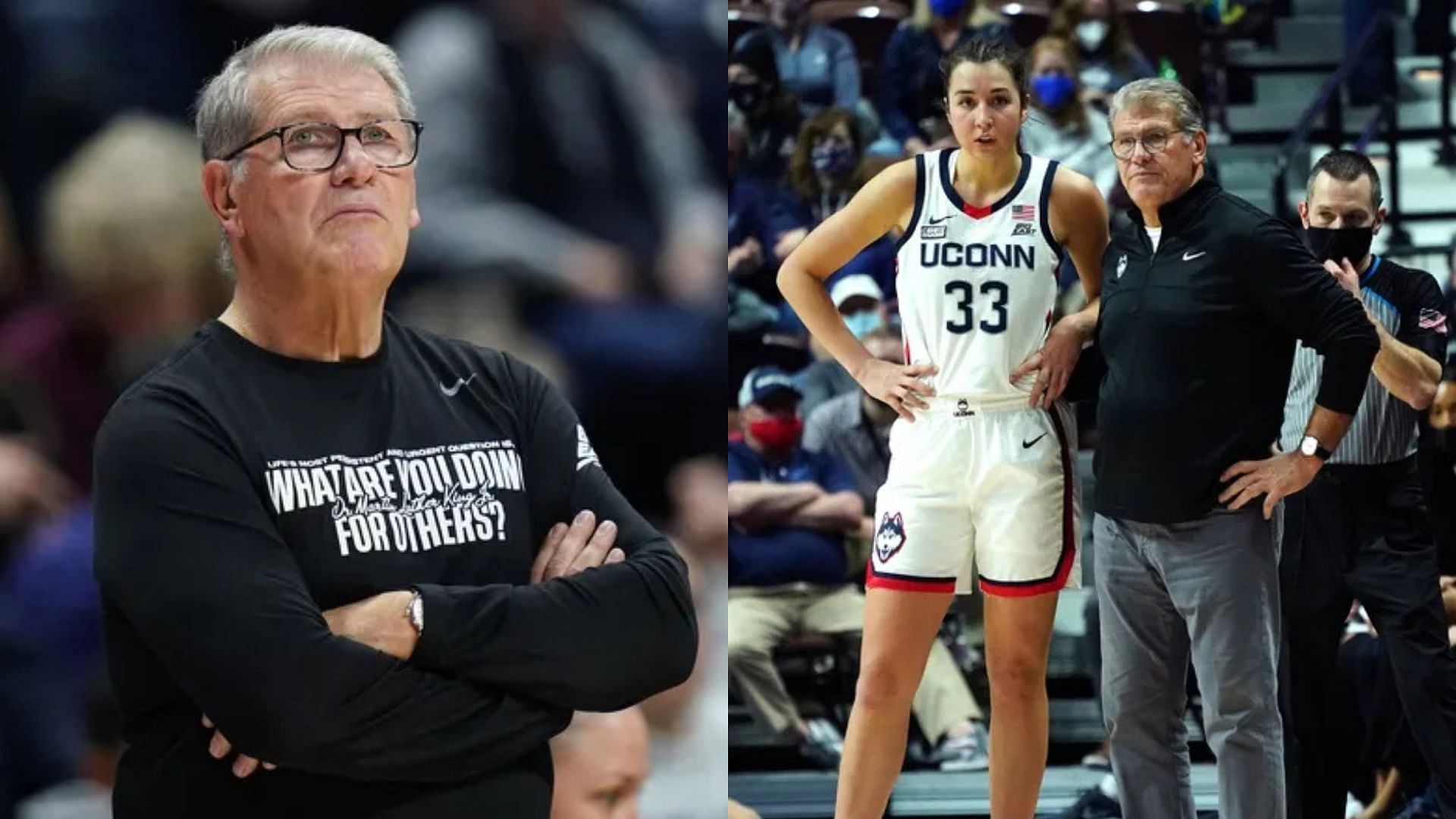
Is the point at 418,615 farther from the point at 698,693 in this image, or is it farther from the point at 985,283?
the point at 985,283

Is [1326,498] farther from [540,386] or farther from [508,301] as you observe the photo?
[540,386]

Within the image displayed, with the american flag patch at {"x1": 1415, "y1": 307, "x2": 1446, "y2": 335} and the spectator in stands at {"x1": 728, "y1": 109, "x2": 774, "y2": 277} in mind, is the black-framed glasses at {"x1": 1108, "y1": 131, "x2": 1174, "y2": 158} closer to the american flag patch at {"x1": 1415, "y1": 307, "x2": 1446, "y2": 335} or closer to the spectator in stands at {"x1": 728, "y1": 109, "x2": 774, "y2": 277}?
the american flag patch at {"x1": 1415, "y1": 307, "x2": 1446, "y2": 335}

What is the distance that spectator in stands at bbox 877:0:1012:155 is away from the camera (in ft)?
22.5

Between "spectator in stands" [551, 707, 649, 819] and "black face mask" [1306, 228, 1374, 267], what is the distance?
187cm

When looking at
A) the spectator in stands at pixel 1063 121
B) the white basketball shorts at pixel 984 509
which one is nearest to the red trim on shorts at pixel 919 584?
the white basketball shorts at pixel 984 509

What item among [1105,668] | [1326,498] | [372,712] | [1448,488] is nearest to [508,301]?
[1105,668]

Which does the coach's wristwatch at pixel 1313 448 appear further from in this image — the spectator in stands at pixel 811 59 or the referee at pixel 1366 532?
the spectator in stands at pixel 811 59

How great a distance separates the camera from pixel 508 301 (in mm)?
3273

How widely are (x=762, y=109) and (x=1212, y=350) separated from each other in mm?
3685

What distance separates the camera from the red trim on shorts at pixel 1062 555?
336cm

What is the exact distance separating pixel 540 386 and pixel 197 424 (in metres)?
0.44

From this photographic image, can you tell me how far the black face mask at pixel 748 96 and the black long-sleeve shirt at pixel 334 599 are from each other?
4.86 m

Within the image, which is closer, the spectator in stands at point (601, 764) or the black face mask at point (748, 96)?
the spectator in stands at point (601, 764)

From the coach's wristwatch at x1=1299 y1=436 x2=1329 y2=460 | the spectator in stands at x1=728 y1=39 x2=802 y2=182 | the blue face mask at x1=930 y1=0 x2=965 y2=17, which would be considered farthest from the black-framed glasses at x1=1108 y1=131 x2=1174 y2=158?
the blue face mask at x1=930 y1=0 x2=965 y2=17
